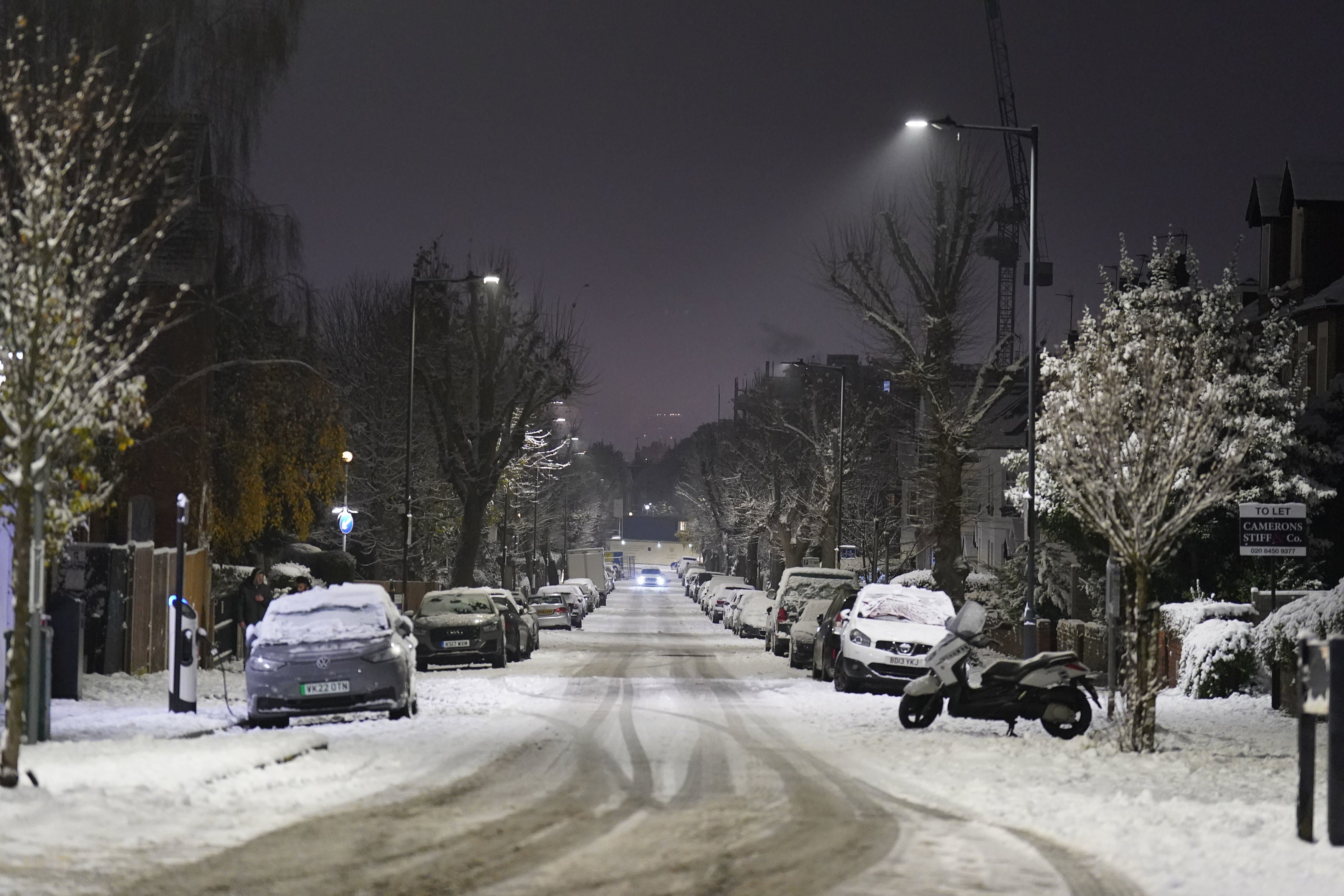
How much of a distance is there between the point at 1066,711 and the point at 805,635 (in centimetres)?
1355

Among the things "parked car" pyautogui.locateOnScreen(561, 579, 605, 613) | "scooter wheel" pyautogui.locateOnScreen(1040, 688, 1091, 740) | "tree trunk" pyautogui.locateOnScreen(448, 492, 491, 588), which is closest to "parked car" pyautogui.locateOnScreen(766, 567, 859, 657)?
"tree trunk" pyautogui.locateOnScreen(448, 492, 491, 588)

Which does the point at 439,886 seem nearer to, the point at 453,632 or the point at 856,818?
the point at 856,818

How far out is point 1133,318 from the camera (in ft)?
95.9

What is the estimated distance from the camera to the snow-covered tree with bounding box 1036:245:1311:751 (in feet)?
51.6

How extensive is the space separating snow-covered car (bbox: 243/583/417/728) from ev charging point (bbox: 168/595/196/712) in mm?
703

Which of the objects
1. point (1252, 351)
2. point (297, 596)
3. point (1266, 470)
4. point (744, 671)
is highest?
point (1252, 351)

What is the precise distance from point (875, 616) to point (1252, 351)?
439 inches

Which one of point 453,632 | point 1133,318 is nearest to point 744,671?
point 453,632

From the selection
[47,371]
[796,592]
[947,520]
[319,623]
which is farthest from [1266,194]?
[47,371]

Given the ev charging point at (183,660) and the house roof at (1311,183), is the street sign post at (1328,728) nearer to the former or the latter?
the ev charging point at (183,660)

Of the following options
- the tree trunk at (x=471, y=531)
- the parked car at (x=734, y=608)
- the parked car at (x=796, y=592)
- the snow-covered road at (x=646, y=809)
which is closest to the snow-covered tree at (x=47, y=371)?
the snow-covered road at (x=646, y=809)

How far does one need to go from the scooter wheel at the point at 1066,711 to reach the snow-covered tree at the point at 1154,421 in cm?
118

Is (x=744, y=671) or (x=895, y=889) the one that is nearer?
(x=895, y=889)

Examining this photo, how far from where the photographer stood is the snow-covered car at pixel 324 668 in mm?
17766
